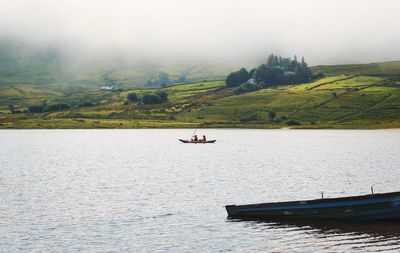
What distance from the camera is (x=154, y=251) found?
2012 inches

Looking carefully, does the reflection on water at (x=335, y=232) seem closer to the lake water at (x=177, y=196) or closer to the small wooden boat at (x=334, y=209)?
the lake water at (x=177, y=196)

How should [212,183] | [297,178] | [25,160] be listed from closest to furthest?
1. [212,183]
2. [297,178]
3. [25,160]

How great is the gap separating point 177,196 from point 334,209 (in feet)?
81.5

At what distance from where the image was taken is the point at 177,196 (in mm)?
81625

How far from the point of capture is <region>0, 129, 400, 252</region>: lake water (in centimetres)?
5459

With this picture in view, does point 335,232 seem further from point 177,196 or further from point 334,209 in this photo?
point 177,196

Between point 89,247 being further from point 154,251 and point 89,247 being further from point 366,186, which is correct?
point 366,186

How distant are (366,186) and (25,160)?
79260 mm

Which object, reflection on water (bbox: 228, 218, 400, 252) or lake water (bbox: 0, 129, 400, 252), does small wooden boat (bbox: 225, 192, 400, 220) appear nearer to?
reflection on water (bbox: 228, 218, 400, 252)

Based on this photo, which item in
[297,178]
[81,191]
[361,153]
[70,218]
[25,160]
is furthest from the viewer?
A: [361,153]

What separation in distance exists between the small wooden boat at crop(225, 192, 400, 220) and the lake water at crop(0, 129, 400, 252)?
4.42ft

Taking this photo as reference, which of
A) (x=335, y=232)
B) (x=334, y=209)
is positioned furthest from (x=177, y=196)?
(x=335, y=232)

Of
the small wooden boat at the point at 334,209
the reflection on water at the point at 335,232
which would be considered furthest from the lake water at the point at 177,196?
the small wooden boat at the point at 334,209

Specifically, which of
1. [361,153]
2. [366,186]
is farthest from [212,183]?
[361,153]
